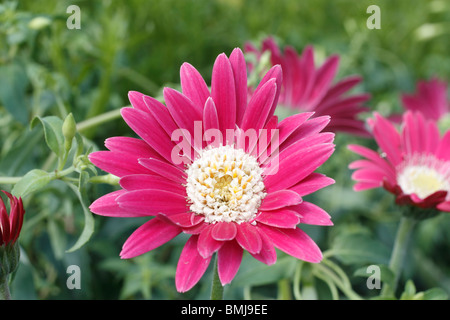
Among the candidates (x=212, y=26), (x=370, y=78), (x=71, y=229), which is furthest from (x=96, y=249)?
(x=370, y=78)

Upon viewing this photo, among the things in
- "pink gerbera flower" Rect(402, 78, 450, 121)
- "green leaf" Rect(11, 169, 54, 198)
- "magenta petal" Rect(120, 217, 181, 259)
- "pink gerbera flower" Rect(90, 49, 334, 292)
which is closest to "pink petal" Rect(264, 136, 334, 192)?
"pink gerbera flower" Rect(90, 49, 334, 292)

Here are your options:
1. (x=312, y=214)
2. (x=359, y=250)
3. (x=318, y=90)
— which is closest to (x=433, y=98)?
(x=318, y=90)

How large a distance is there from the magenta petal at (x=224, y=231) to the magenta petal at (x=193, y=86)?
0.36ft

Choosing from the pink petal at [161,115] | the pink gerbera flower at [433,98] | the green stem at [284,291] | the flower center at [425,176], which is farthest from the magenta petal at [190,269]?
the pink gerbera flower at [433,98]

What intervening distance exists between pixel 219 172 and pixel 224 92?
3.2 inches

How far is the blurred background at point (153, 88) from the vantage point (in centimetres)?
63

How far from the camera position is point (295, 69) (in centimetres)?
72

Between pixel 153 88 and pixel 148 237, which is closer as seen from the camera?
pixel 148 237

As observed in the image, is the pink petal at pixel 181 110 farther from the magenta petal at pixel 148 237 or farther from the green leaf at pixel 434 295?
the green leaf at pixel 434 295

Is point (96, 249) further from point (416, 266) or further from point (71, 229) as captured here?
point (416, 266)

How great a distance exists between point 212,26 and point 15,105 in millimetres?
490

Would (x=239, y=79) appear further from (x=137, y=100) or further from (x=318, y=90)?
(x=318, y=90)

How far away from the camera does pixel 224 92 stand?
46 cm

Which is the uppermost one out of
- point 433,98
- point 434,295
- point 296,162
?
point 433,98
